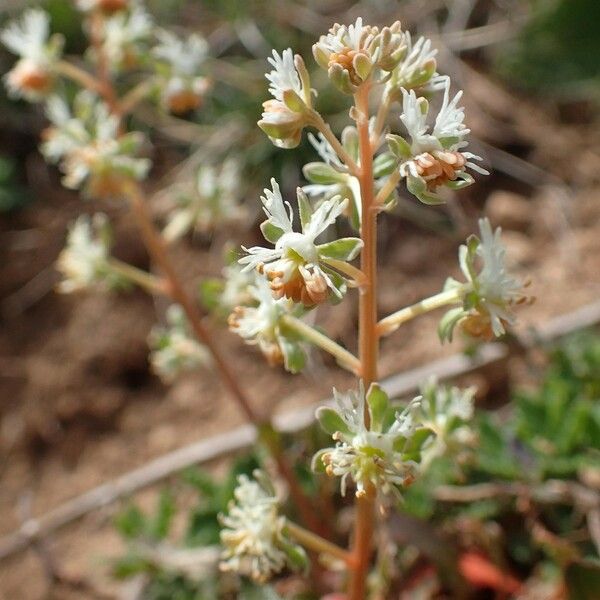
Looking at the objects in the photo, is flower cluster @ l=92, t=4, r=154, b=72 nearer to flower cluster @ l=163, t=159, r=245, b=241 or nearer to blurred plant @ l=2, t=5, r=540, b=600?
flower cluster @ l=163, t=159, r=245, b=241

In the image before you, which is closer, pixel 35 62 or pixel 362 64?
pixel 362 64

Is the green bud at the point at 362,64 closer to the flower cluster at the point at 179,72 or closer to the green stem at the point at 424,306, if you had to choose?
the green stem at the point at 424,306

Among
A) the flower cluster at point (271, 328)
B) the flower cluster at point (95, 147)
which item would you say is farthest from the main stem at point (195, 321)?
the flower cluster at point (271, 328)

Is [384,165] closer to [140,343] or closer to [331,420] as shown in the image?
[331,420]

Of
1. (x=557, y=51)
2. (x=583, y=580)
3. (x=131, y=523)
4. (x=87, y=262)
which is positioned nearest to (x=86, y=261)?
(x=87, y=262)

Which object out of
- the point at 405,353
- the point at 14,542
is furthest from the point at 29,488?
the point at 405,353

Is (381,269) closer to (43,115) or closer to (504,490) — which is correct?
(504,490)

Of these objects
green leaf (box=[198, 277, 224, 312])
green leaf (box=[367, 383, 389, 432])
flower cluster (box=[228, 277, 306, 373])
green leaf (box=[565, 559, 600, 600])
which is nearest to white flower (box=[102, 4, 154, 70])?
green leaf (box=[198, 277, 224, 312])
